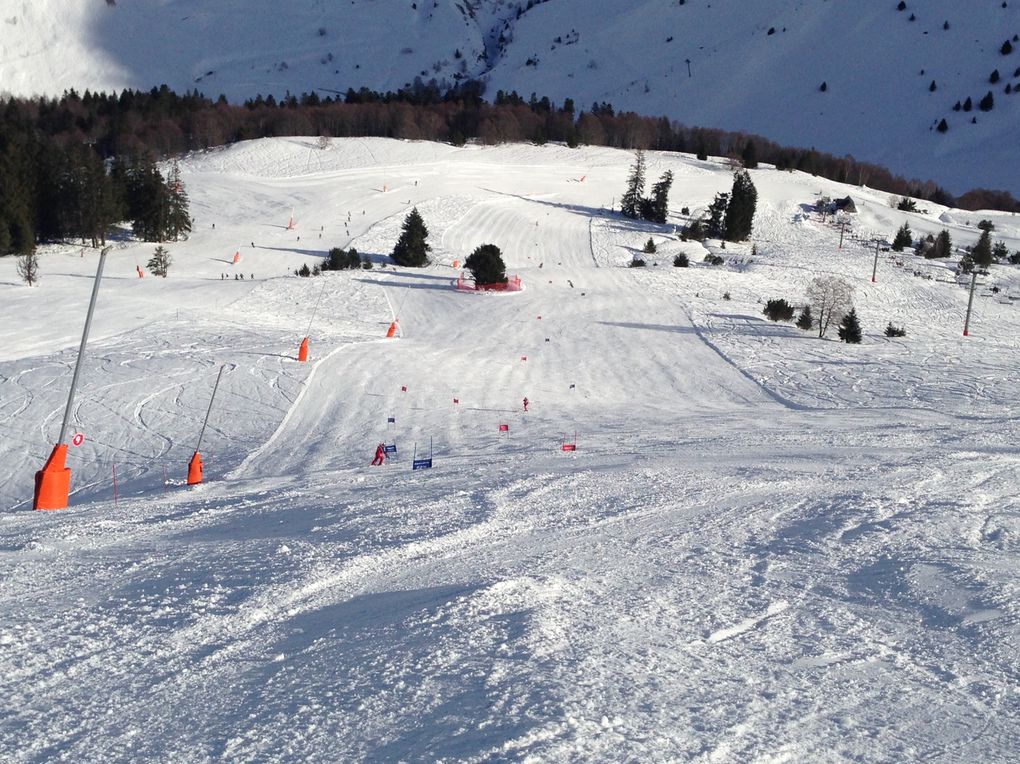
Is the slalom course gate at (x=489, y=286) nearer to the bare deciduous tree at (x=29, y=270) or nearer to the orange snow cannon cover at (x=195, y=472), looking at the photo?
the bare deciduous tree at (x=29, y=270)

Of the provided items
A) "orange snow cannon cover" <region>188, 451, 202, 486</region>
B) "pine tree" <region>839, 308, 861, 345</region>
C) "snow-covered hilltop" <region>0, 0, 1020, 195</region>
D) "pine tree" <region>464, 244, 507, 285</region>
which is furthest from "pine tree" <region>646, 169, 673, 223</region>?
"orange snow cannon cover" <region>188, 451, 202, 486</region>

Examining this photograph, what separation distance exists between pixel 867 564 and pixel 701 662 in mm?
3015

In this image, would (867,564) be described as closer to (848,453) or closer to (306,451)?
(848,453)

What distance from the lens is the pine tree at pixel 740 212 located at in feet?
189

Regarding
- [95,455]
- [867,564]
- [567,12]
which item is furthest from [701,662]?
[567,12]

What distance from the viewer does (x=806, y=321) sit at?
33625 millimetres

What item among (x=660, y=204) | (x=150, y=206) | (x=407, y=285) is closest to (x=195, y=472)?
(x=407, y=285)

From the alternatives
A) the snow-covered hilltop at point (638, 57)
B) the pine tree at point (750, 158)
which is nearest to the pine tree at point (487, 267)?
the pine tree at point (750, 158)

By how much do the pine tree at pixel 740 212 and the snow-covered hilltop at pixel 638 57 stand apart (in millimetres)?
46900

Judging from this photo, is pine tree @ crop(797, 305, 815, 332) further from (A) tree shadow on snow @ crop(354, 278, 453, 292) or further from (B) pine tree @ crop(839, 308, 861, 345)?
(A) tree shadow on snow @ crop(354, 278, 453, 292)

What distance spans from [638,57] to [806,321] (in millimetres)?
119511

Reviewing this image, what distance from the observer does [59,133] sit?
8625 centimetres

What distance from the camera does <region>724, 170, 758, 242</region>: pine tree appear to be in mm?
57469

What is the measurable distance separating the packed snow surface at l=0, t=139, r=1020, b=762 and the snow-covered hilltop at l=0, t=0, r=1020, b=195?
85254 millimetres
